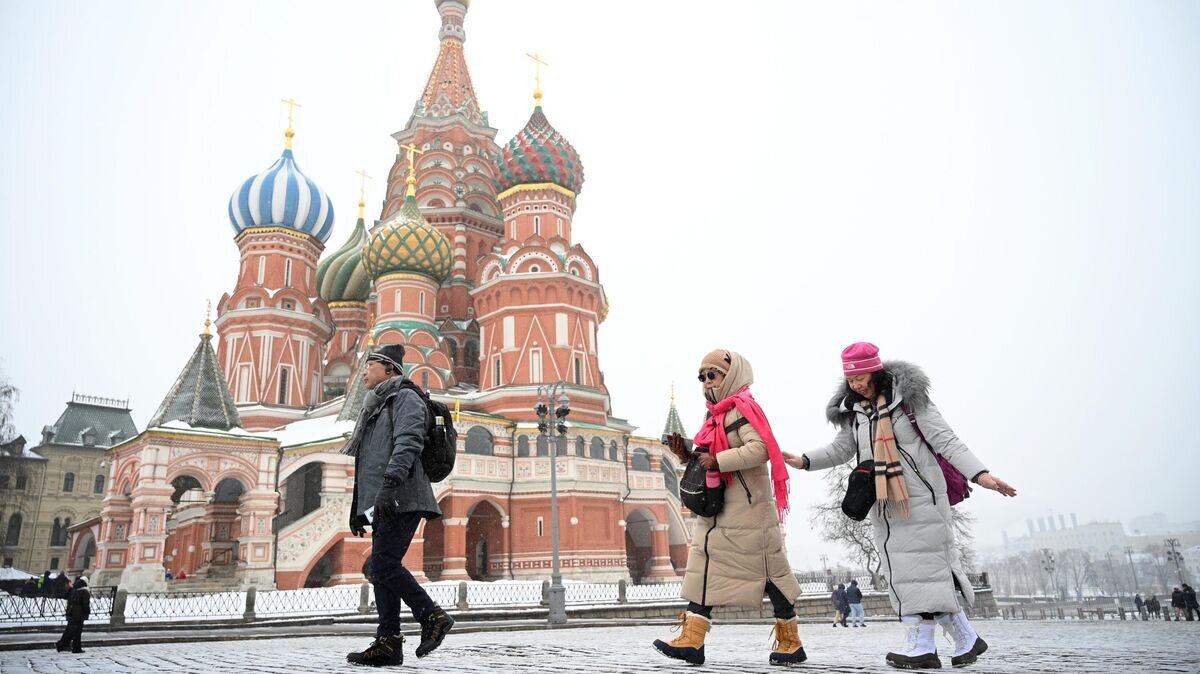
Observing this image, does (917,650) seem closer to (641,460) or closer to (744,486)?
(744,486)

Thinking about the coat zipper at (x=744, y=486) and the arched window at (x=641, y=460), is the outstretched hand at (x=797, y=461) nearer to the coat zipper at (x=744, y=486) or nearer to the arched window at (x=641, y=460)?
the coat zipper at (x=744, y=486)

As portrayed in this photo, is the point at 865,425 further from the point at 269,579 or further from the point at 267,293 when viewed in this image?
the point at 267,293

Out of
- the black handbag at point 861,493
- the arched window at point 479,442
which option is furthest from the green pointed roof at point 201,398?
the black handbag at point 861,493

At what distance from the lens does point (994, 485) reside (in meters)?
4.21

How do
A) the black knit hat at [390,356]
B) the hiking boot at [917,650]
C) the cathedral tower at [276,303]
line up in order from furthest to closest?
1. the cathedral tower at [276,303]
2. the black knit hat at [390,356]
3. the hiking boot at [917,650]

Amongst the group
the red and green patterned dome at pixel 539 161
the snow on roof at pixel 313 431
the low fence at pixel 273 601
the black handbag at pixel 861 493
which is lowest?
the low fence at pixel 273 601

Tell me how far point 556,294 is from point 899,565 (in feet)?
95.1

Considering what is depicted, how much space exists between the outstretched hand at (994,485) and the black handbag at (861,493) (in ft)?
1.74

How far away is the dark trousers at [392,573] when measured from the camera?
462 cm

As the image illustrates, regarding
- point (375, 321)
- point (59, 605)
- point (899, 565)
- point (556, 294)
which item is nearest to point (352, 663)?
point (899, 565)

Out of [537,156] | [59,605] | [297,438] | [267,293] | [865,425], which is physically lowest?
[59,605]

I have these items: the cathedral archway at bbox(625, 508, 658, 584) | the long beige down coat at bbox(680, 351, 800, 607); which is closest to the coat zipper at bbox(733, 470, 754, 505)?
the long beige down coat at bbox(680, 351, 800, 607)

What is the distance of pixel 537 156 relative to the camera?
Answer: 116ft

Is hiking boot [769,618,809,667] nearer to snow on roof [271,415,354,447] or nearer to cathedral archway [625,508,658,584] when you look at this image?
snow on roof [271,415,354,447]
